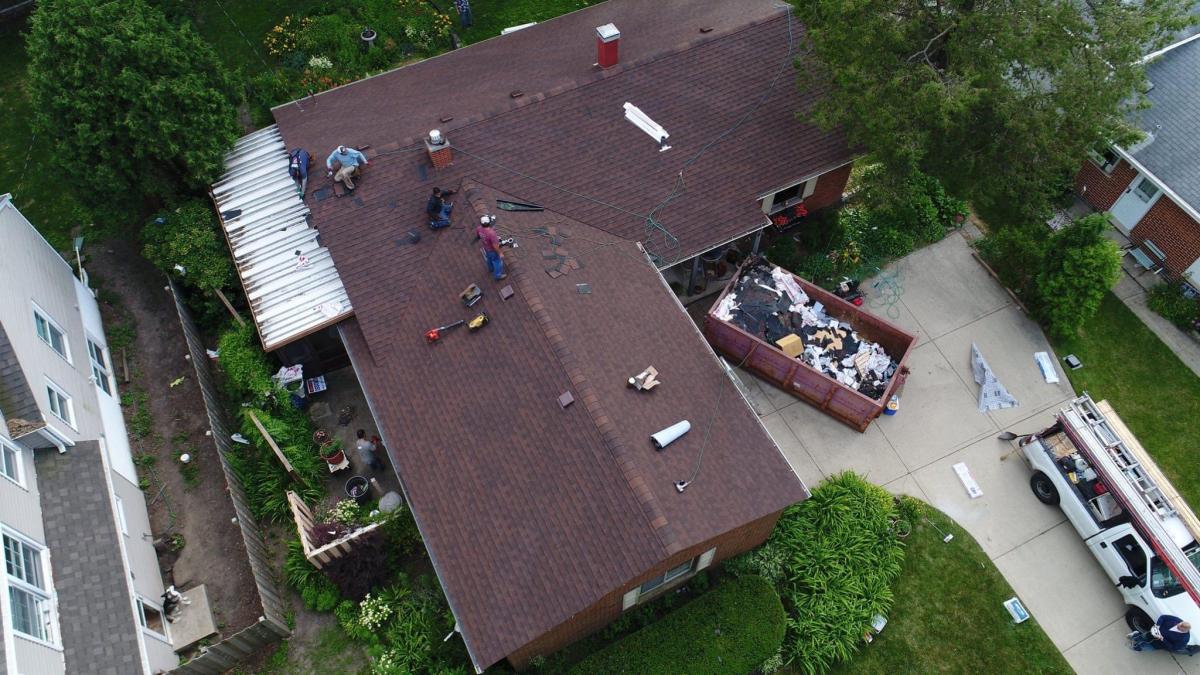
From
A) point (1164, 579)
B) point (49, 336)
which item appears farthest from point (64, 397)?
point (1164, 579)

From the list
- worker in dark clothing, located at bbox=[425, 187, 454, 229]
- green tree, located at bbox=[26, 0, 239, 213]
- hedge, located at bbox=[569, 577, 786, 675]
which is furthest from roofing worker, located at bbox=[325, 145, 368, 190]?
hedge, located at bbox=[569, 577, 786, 675]

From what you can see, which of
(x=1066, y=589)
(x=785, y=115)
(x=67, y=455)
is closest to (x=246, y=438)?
(x=67, y=455)

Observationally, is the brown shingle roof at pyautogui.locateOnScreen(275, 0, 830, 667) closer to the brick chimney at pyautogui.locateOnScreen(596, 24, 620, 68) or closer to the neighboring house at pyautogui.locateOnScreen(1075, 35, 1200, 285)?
the brick chimney at pyautogui.locateOnScreen(596, 24, 620, 68)

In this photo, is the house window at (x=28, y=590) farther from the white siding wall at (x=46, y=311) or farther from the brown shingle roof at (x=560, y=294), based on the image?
the brown shingle roof at (x=560, y=294)

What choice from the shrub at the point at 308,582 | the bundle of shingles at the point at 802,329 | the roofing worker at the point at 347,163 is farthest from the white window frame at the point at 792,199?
the shrub at the point at 308,582

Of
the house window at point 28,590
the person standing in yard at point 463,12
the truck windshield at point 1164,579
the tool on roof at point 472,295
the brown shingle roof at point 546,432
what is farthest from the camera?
the person standing in yard at point 463,12

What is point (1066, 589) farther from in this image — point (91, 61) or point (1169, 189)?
point (91, 61)
